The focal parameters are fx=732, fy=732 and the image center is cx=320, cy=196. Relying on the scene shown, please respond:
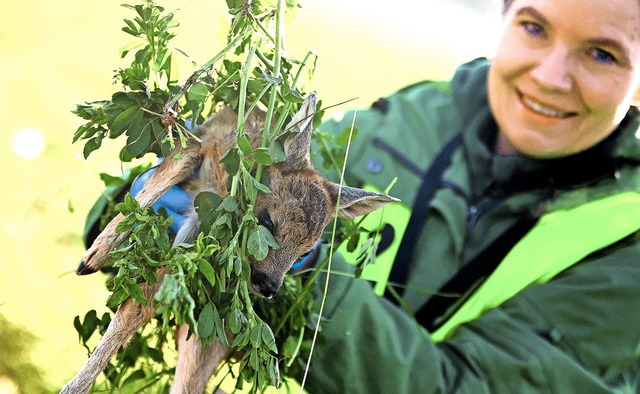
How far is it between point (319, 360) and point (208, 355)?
0.41m

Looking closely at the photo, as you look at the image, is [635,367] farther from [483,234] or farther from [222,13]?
[222,13]

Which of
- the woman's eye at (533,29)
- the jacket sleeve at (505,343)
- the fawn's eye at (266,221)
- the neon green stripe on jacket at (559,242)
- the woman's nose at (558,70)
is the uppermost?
the woman's eye at (533,29)

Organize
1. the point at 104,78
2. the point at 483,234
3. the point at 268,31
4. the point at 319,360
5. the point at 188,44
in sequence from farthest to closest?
the point at 104,78 < the point at 188,44 < the point at 483,234 < the point at 319,360 < the point at 268,31

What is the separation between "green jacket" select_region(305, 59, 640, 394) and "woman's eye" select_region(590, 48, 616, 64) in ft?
0.80

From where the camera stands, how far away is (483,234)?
2.18 metres

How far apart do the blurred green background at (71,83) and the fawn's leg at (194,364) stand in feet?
1.62

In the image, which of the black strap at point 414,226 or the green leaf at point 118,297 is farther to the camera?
the black strap at point 414,226

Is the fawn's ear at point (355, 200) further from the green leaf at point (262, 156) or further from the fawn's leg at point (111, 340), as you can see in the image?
the fawn's leg at point (111, 340)

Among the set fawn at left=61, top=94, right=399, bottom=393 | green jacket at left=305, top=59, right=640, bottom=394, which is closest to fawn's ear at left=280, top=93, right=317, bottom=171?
fawn at left=61, top=94, right=399, bottom=393

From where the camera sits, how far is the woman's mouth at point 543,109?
1.97m

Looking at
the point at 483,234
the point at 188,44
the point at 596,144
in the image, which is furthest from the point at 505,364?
the point at 188,44

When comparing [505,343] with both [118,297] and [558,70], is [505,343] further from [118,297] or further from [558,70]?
[118,297]

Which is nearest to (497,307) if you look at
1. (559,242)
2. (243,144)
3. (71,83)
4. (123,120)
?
(559,242)

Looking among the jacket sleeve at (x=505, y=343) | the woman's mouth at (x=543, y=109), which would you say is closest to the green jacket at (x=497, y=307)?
the jacket sleeve at (x=505, y=343)
